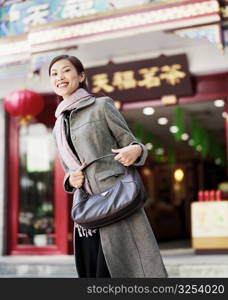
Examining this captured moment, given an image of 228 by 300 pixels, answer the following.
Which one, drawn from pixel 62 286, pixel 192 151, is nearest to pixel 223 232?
pixel 62 286

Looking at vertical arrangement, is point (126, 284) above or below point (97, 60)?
below

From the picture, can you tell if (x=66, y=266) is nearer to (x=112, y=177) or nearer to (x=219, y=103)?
(x=219, y=103)

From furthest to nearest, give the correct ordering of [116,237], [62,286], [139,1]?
[139,1] < [62,286] < [116,237]

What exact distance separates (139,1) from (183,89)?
136 cm

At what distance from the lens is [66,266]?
6273 mm

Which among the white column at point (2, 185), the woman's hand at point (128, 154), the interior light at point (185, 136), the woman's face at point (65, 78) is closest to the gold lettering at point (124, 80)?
the white column at point (2, 185)

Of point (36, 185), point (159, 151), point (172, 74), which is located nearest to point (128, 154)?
point (172, 74)

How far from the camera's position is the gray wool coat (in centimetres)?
188

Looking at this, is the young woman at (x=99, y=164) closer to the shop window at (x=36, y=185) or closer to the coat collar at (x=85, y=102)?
the coat collar at (x=85, y=102)

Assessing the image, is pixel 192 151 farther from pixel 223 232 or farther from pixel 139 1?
pixel 139 1

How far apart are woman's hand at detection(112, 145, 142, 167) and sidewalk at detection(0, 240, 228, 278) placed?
168 inches

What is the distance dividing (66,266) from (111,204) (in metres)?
4.67

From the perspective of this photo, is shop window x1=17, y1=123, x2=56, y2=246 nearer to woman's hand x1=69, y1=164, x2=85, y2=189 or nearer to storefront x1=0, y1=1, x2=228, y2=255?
storefront x1=0, y1=1, x2=228, y2=255

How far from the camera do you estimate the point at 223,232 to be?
7113mm
